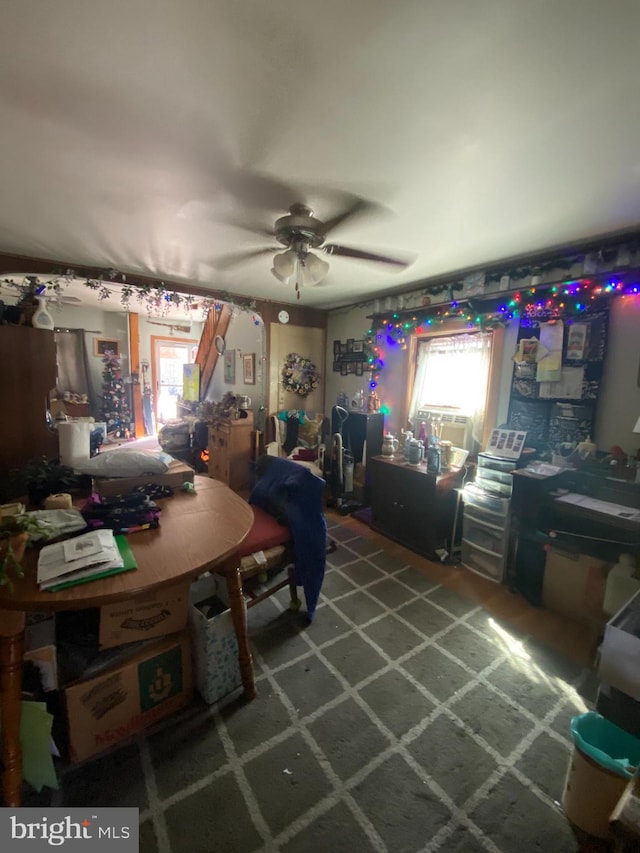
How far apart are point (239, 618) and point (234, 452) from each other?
9.60ft

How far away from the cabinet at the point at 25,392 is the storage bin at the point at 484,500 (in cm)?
316

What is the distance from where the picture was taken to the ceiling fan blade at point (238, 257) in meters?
2.55

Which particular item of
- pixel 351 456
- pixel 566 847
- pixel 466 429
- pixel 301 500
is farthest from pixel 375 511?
pixel 566 847

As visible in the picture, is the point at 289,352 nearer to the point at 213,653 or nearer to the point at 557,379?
the point at 557,379

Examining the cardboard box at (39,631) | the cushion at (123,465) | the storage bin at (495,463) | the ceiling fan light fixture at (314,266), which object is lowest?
the cardboard box at (39,631)

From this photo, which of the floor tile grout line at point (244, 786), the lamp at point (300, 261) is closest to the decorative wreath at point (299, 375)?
the lamp at point (300, 261)

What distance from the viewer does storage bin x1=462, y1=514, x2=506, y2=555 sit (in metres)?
2.54

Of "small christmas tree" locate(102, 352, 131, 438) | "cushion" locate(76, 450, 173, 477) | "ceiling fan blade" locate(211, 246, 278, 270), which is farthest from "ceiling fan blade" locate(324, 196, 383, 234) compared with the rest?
"small christmas tree" locate(102, 352, 131, 438)

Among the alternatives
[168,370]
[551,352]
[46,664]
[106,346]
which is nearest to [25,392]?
[46,664]

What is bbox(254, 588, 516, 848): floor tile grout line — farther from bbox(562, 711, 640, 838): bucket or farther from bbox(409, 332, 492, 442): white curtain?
bbox(409, 332, 492, 442): white curtain

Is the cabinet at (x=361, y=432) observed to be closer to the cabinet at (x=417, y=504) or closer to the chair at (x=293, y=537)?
the cabinet at (x=417, y=504)

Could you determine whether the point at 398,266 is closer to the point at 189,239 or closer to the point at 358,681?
A: the point at 189,239

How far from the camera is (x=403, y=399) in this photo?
Result: 3.71 m

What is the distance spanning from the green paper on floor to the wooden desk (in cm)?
3
